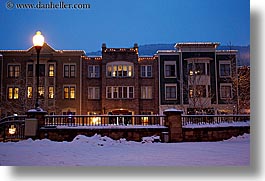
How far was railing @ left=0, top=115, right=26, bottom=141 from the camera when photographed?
8164 millimetres

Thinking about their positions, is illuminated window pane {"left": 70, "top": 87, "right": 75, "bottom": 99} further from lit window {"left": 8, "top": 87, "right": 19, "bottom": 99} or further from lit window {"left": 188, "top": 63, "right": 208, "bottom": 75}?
lit window {"left": 188, "top": 63, "right": 208, "bottom": 75}

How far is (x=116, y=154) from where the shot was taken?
Answer: 6195mm

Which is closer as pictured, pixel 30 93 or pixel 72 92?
pixel 30 93

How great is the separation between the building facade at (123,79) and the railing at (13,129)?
8.31 metres

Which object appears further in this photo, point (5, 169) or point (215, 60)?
point (215, 60)

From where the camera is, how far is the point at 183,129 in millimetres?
8156

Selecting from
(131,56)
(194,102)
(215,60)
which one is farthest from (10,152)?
(215,60)

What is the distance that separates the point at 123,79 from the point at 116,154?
11.6 m

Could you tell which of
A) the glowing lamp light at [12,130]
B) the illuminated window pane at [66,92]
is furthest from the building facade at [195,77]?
the glowing lamp light at [12,130]

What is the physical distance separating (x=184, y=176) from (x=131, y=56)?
12362mm

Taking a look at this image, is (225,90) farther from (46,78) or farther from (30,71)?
(30,71)

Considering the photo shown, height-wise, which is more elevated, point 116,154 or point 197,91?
point 197,91

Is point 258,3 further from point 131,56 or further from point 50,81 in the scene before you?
point 50,81

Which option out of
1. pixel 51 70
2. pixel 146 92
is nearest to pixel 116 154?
pixel 146 92
